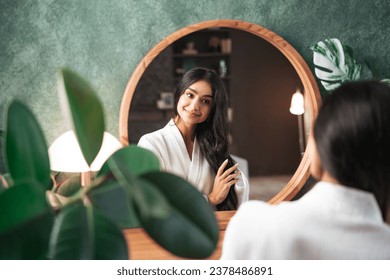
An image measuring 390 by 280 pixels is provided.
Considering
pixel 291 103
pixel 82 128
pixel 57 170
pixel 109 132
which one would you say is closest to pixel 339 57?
pixel 291 103

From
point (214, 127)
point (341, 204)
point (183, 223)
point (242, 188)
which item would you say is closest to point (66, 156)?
point (214, 127)

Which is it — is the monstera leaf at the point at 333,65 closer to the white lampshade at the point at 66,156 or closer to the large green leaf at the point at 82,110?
the white lampshade at the point at 66,156

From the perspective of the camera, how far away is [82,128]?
0.37 metres

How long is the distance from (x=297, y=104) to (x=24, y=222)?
1.48 m

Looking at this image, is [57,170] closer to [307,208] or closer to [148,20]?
[148,20]

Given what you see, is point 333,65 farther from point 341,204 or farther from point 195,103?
point 341,204

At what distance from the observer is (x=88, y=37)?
162 cm

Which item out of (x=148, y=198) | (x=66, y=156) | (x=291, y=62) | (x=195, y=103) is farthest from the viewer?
(x=291, y=62)

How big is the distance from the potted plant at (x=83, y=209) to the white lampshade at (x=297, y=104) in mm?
1387

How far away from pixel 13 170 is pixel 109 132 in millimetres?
1265

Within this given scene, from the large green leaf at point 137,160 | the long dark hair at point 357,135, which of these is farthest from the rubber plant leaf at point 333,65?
the large green leaf at point 137,160

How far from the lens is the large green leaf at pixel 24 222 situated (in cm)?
35
